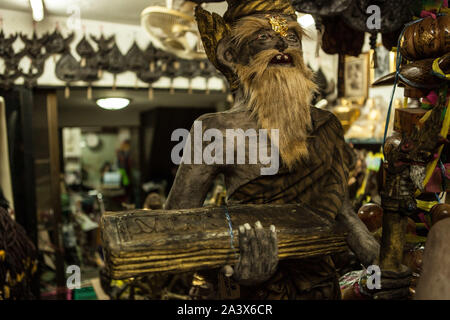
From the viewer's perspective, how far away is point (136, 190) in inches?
195

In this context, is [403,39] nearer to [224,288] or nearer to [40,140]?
[224,288]

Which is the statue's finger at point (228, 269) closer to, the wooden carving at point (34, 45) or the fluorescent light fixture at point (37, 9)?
the fluorescent light fixture at point (37, 9)

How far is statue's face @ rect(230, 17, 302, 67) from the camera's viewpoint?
125 centimetres

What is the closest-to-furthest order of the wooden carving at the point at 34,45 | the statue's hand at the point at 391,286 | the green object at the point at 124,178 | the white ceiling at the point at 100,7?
the statue's hand at the point at 391,286 → the white ceiling at the point at 100,7 → the wooden carving at the point at 34,45 → the green object at the point at 124,178

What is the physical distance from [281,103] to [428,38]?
1.70 feet

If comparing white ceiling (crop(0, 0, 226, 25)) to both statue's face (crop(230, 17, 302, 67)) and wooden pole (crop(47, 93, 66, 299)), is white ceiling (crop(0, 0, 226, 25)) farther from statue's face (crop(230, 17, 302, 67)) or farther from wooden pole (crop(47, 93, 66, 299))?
statue's face (crop(230, 17, 302, 67))

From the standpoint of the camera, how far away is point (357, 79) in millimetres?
4484

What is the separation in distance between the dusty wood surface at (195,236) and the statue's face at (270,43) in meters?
0.50

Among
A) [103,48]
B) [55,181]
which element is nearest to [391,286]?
[55,181]

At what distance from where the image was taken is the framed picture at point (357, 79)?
14.7 ft

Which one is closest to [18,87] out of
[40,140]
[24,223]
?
[40,140]

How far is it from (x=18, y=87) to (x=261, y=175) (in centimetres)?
326

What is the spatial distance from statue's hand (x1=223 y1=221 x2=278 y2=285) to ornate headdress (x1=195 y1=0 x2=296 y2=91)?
0.60m

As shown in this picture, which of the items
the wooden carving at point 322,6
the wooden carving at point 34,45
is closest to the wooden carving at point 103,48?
the wooden carving at point 34,45
